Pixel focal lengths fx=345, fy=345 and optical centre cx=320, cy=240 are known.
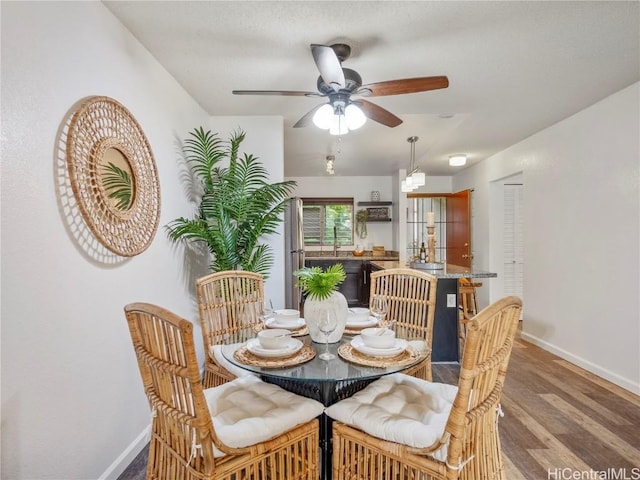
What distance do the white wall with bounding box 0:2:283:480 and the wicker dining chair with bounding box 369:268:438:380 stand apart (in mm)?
1496

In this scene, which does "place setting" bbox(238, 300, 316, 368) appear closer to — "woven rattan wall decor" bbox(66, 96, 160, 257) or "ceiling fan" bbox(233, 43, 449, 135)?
"woven rattan wall decor" bbox(66, 96, 160, 257)

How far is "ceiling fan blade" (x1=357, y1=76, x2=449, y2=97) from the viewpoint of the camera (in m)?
1.87

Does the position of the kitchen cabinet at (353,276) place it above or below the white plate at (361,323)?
below

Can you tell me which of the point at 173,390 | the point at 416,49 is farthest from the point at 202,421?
the point at 416,49

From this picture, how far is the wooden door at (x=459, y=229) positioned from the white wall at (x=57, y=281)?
4.94 metres

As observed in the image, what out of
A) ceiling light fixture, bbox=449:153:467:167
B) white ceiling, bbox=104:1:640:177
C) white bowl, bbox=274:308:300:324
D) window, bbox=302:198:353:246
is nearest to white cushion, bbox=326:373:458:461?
white bowl, bbox=274:308:300:324

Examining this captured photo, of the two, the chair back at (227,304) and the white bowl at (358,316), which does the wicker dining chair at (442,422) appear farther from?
the chair back at (227,304)

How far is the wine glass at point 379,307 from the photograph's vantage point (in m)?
1.88

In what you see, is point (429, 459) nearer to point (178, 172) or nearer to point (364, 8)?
point (364, 8)

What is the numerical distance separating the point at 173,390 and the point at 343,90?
1.77 meters

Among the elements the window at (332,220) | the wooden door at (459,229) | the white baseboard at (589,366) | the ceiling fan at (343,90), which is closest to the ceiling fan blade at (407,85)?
the ceiling fan at (343,90)

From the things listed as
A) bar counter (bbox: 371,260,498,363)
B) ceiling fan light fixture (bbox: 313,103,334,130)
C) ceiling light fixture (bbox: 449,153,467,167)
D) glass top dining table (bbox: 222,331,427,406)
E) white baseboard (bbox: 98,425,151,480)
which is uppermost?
ceiling light fixture (bbox: 449,153,467,167)

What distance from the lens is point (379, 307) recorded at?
79.5 inches

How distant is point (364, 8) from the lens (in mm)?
1756
